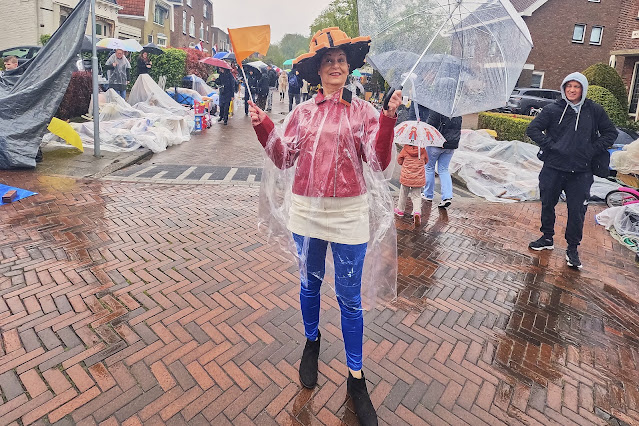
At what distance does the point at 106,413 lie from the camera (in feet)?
7.02

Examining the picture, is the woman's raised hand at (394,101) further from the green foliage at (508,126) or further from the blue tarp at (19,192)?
the green foliage at (508,126)

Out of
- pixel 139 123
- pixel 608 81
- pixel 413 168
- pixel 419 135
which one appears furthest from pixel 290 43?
pixel 419 135

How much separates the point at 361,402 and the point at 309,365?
39cm

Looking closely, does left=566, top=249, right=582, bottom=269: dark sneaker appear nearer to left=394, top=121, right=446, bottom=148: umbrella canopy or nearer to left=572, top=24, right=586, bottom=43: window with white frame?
left=394, top=121, right=446, bottom=148: umbrella canopy

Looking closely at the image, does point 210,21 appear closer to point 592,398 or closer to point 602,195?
point 602,195

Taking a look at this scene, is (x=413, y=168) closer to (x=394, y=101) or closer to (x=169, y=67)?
(x=394, y=101)

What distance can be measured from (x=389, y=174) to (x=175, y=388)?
66.0 inches

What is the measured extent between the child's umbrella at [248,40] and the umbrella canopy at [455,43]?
1.34 metres

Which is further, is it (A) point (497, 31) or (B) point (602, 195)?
(B) point (602, 195)

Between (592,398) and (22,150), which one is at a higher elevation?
(22,150)

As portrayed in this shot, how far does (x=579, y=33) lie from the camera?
82.4 ft

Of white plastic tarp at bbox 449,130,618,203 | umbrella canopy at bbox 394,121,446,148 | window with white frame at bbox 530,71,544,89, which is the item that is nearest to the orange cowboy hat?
umbrella canopy at bbox 394,121,446,148

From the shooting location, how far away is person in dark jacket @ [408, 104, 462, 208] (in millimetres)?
5453

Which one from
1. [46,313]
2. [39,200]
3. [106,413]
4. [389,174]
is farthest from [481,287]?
[39,200]
